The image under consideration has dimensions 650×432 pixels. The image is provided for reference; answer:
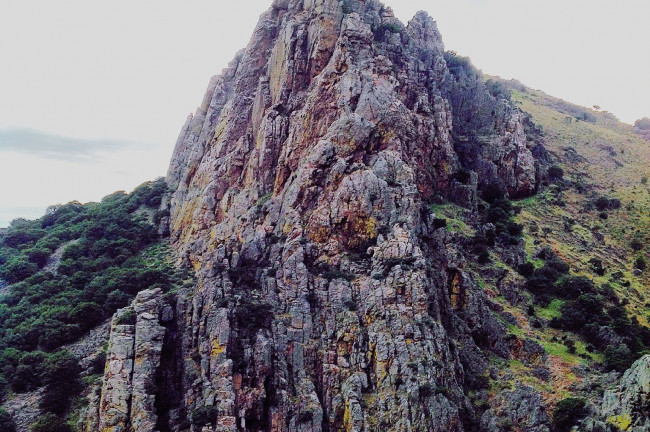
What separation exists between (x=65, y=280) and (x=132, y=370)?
3563cm

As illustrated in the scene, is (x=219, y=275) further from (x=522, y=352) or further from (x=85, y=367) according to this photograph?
(x=522, y=352)

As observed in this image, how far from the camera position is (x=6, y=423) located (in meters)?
50.6

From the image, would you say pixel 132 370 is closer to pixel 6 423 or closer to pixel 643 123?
pixel 6 423

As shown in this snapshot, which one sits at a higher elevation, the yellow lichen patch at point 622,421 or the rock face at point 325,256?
the rock face at point 325,256

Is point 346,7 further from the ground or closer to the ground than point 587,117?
further from the ground

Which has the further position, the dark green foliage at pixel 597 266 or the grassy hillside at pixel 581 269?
the dark green foliage at pixel 597 266

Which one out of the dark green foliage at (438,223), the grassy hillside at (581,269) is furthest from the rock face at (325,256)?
the grassy hillside at (581,269)

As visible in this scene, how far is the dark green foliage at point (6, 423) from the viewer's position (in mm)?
50125

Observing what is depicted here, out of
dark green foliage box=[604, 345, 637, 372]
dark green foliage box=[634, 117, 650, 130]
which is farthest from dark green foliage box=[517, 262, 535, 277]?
dark green foliage box=[634, 117, 650, 130]

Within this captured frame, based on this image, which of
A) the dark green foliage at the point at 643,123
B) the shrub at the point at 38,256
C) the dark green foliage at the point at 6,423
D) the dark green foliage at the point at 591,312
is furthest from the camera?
the dark green foliage at the point at 643,123

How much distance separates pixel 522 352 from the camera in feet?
187

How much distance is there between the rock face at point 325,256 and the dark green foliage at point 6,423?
1161cm

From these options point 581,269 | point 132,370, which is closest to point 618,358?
point 581,269

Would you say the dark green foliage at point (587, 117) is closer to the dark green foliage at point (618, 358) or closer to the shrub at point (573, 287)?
the shrub at point (573, 287)
